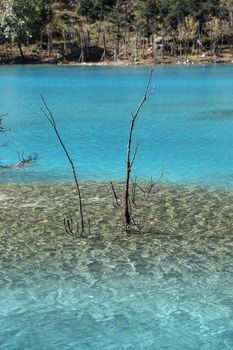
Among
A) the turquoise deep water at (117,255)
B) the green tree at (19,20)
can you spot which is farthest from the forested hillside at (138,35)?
the turquoise deep water at (117,255)

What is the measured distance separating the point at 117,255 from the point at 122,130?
32979 mm

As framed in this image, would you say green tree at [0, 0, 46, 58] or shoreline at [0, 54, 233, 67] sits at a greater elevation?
green tree at [0, 0, 46, 58]

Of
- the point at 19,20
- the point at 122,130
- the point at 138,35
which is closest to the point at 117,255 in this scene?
the point at 122,130

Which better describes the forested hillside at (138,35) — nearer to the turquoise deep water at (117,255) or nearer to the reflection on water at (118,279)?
the turquoise deep water at (117,255)

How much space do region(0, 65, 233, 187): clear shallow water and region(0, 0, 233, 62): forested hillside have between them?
8802 cm

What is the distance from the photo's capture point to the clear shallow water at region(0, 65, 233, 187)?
34.7m

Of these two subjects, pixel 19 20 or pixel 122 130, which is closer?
pixel 122 130

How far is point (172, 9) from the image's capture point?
618ft

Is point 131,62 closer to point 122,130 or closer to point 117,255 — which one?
point 122,130

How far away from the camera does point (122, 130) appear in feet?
169

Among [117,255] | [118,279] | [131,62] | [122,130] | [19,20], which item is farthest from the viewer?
[19,20]

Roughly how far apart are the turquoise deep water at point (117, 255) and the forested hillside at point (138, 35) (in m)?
143

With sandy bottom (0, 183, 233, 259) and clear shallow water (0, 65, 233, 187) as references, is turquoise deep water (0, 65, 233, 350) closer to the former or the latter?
sandy bottom (0, 183, 233, 259)

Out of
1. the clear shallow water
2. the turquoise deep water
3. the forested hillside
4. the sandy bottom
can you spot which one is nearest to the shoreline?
the forested hillside
